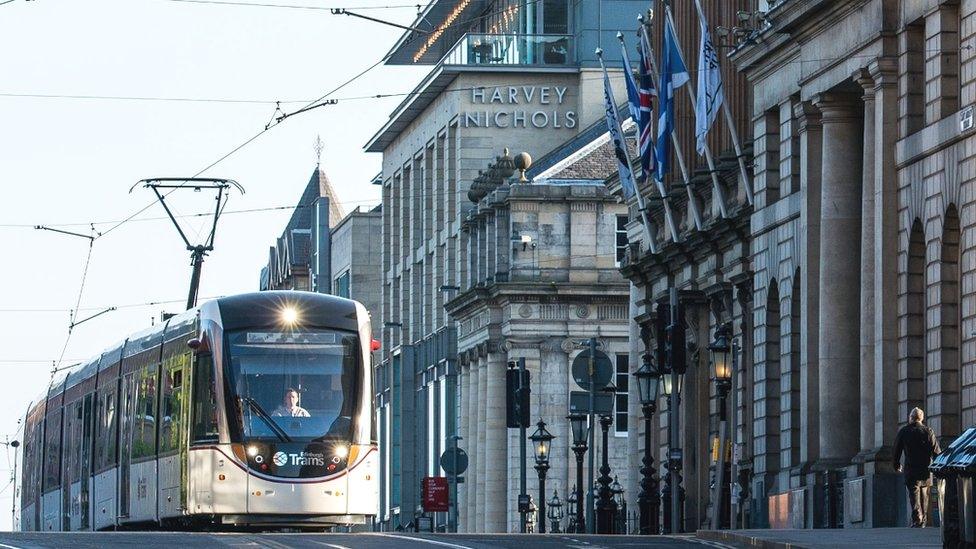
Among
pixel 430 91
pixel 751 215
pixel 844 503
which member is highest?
pixel 430 91

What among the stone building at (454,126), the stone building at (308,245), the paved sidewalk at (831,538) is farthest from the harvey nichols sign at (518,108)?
the paved sidewalk at (831,538)

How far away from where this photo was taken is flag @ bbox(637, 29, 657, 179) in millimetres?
58156

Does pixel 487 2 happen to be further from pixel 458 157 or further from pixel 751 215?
pixel 751 215

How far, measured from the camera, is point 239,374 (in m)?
39.4

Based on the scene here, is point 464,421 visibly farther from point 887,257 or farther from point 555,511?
point 887,257

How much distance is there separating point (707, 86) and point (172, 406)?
1610 centimetres

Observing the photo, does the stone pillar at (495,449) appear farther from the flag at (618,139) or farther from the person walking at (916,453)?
the person walking at (916,453)

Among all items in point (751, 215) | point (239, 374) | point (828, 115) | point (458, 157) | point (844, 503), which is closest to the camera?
point (239, 374)

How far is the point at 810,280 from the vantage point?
163ft

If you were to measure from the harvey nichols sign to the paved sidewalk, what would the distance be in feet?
207

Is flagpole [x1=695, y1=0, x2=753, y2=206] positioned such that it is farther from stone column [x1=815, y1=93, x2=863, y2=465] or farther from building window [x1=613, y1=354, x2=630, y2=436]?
building window [x1=613, y1=354, x2=630, y2=436]

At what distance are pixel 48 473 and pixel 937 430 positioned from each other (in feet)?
65.2

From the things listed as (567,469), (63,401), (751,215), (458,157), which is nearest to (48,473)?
(63,401)

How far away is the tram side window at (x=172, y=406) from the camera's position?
40.8 meters
